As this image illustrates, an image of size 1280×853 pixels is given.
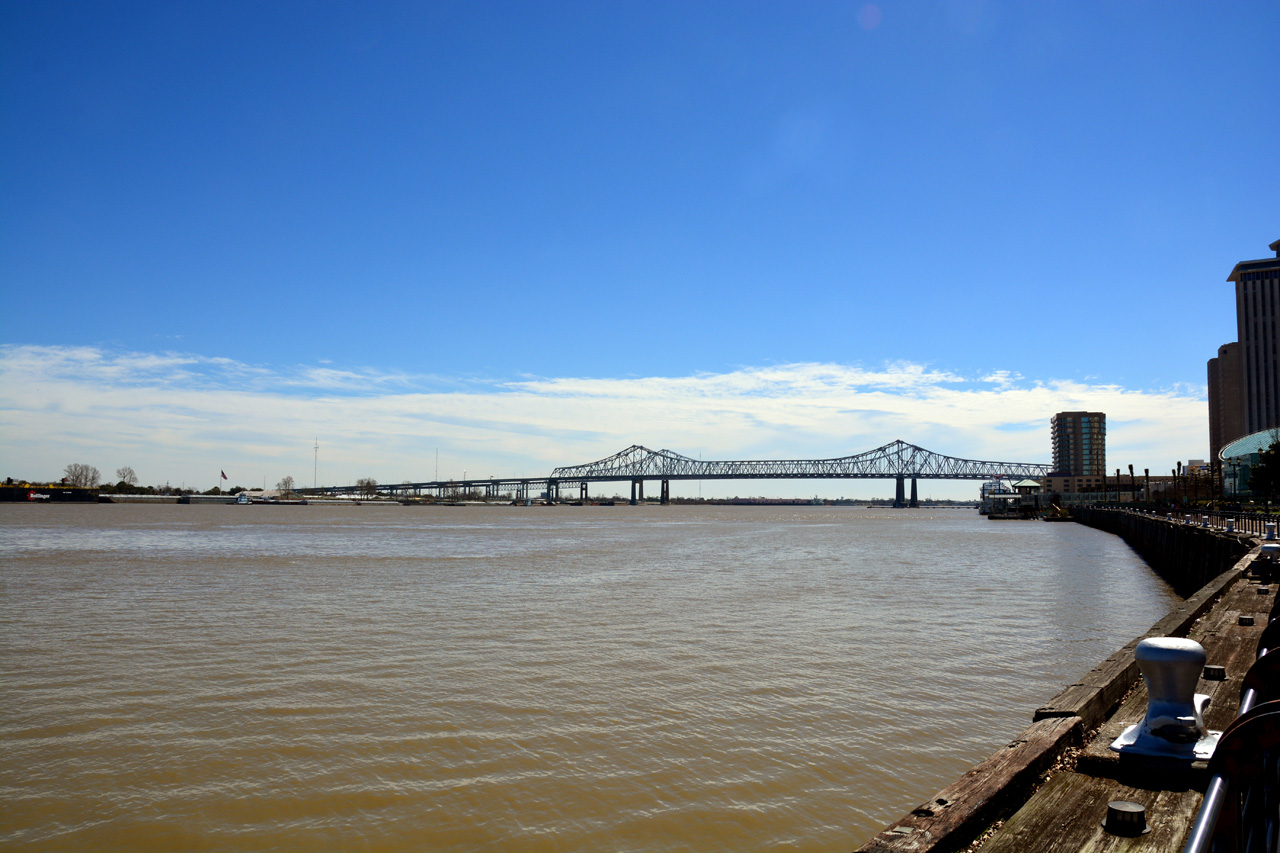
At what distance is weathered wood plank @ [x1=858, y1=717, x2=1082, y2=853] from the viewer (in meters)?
3.51

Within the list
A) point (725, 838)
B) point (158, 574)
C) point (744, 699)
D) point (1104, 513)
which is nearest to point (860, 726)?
point (744, 699)

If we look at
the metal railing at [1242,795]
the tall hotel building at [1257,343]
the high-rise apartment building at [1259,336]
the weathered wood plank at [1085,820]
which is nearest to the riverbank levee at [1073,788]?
the weathered wood plank at [1085,820]

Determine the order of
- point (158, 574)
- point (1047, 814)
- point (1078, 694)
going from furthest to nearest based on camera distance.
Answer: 1. point (158, 574)
2. point (1078, 694)
3. point (1047, 814)

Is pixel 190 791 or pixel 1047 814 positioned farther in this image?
pixel 190 791

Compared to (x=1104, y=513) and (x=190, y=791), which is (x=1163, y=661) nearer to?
(x=190, y=791)

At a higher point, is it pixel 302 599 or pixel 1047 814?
pixel 1047 814

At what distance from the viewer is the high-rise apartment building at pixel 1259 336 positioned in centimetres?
15412

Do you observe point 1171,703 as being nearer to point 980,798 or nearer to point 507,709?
point 980,798

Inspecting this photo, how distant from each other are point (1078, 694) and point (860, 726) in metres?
3.24

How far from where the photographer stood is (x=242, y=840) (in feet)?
19.2

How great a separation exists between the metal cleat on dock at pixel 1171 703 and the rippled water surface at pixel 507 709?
236cm

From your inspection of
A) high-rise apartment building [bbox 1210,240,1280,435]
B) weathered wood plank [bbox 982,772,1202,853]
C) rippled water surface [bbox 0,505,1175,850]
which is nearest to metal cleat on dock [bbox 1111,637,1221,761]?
weathered wood plank [bbox 982,772,1202,853]

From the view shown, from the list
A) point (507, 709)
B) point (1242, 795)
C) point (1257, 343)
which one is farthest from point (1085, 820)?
point (1257, 343)

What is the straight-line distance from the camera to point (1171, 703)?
13.9 feet
